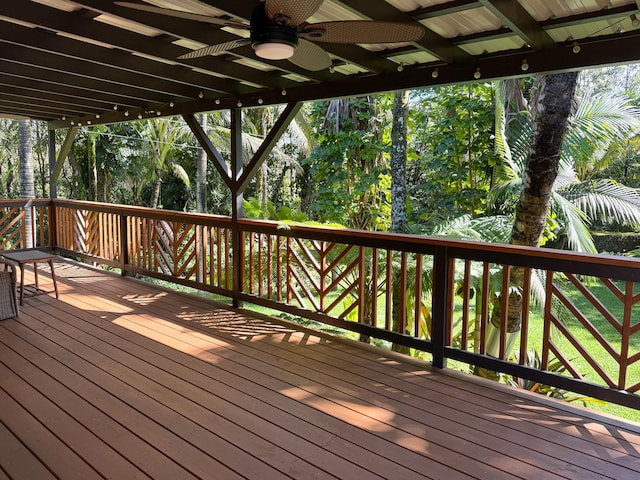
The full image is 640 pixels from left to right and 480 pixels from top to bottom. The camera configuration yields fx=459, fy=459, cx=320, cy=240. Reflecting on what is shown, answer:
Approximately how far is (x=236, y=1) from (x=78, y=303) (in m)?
3.96

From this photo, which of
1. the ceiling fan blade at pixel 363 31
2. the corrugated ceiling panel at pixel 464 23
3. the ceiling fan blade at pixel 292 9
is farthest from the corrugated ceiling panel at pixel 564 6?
the ceiling fan blade at pixel 292 9

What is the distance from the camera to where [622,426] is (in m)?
2.67

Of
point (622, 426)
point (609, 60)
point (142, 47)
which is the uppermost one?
point (142, 47)

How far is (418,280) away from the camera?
3.63m

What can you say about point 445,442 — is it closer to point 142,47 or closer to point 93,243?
point 142,47

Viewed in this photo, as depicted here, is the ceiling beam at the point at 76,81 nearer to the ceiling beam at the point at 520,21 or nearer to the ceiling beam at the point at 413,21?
the ceiling beam at the point at 413,21

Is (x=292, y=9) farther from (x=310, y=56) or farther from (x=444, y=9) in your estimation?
(x=444, y=9)

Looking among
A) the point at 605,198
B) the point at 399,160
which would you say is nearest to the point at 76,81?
the point at 399,160

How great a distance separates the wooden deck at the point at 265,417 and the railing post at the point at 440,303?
0.50ft

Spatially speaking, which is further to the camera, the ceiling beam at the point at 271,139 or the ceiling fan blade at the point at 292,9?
the ceiling beam at the point at 271,139

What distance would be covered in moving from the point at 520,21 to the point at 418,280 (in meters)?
1.91

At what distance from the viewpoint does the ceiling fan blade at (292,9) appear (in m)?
1.82

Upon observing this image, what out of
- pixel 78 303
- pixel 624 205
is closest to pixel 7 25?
pixel 78 303

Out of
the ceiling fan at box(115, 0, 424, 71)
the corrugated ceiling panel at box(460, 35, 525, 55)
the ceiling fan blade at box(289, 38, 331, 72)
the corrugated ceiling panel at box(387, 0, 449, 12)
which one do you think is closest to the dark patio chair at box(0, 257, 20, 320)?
the ceiling fan at box(115, 0, 424, 71)
